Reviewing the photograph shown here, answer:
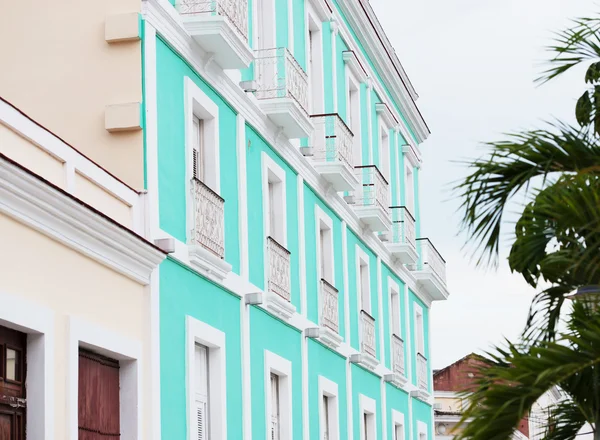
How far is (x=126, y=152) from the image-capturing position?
613 inches

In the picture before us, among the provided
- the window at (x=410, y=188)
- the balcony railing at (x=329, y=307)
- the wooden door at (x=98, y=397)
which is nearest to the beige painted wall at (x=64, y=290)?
the wooden door at (x=98, y=397)

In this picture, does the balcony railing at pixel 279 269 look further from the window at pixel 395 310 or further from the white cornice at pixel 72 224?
the window at pixel 395 310

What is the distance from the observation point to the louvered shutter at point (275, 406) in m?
20.0

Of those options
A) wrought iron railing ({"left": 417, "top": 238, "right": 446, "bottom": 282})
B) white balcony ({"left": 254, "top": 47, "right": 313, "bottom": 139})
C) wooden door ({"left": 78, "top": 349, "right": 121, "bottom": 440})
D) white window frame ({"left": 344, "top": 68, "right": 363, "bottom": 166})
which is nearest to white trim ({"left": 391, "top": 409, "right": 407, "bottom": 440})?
wrought iron railing ({"left": 417, "top": 238, "right": 446, "bottom": 282})

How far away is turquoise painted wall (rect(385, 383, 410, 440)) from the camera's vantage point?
90.7 ft

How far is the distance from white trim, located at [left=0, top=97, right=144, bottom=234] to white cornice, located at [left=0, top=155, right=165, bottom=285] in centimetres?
42

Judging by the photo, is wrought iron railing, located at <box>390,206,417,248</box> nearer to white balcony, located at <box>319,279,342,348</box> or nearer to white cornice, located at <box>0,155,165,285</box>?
white balcony, located at <box>319,279,342,348</box>

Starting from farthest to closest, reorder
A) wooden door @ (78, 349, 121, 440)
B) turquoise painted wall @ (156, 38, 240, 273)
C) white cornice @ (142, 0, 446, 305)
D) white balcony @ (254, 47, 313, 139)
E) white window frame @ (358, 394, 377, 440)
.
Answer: white window frame @ (358, 394, 377, 440), white balcony @ (254, 47, 313, 139), white cornice @ (142, 0, 446, 305), turquoise painted wall @ (156, 38, 240, 273), wooden door @ (78, 349, 121, 440)

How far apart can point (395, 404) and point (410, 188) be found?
19.6 feet

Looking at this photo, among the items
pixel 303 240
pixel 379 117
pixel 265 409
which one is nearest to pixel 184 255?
pixel 265 409

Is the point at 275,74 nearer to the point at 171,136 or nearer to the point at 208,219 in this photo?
the point at 208,219

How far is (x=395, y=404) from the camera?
28391 mm

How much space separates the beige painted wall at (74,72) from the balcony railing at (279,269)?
14.4 feet

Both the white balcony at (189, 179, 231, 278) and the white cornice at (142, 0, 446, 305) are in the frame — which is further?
the white balcony at (189, 179, 231, 278)
